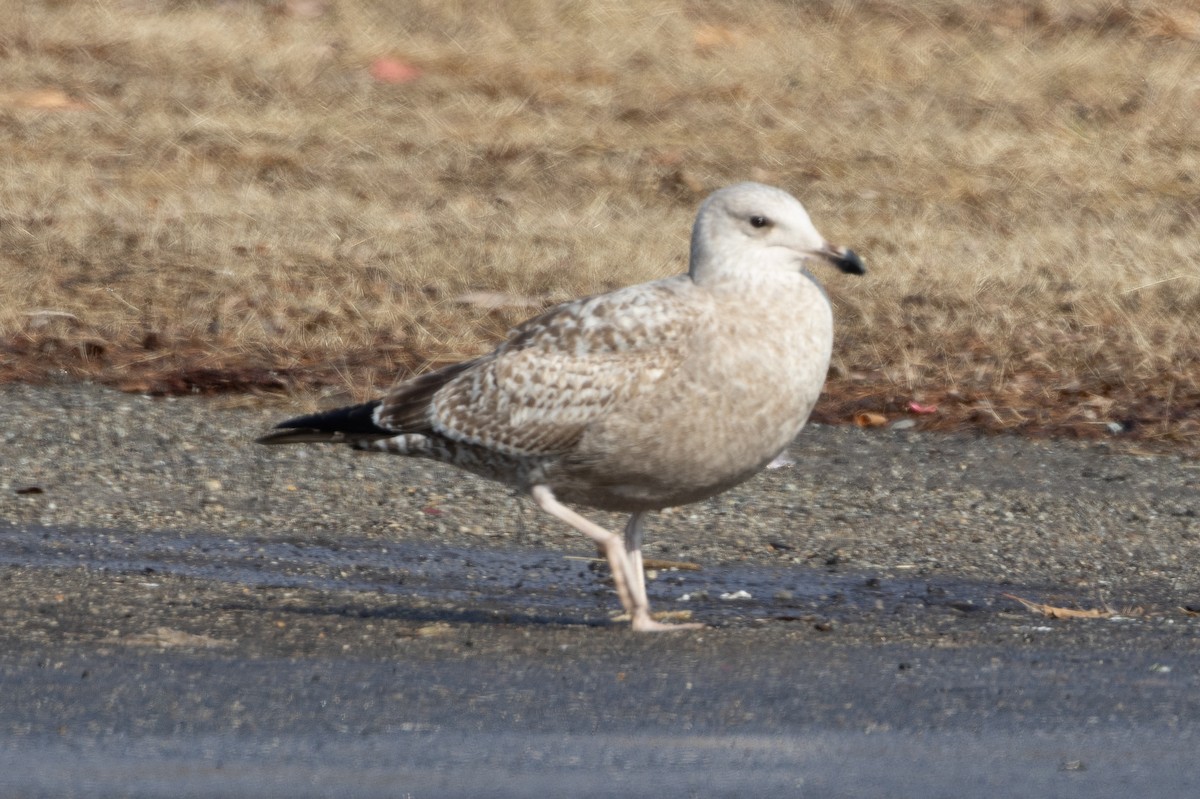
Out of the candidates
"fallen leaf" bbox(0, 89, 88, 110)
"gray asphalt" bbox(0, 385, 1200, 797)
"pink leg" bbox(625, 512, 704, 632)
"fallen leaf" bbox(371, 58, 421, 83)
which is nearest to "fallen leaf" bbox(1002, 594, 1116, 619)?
"gray asphalt" bbox(0, 385, 1200, 797)

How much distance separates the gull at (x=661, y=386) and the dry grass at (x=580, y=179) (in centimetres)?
378

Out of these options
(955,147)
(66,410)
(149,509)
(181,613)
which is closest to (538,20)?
(955,147)

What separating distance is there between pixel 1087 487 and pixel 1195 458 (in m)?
0.87

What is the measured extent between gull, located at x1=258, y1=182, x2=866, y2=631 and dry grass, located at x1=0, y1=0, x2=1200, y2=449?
378cm

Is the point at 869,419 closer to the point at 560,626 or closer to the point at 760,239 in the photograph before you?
the point at 760,239

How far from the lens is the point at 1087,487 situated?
9.39m

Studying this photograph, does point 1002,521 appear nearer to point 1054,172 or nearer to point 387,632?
point 387,632

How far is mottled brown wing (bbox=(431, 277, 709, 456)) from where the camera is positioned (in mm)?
6742

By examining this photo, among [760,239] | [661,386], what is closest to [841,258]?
[760,239]

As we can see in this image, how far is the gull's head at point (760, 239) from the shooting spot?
22.5 feet

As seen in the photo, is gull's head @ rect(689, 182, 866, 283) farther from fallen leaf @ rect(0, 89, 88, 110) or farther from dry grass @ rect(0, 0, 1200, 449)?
fallen leaf @ rect(0, 89, 88, 110)

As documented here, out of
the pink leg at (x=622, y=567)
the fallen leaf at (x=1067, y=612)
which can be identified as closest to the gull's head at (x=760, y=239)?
the pink leg at (x=622, y=567)

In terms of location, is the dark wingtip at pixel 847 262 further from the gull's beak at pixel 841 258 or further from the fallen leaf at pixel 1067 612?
the fallen leaf at pixel 1067 612

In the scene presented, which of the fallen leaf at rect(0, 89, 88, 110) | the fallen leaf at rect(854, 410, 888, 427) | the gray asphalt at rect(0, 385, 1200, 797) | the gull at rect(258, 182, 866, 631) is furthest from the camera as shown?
the fallen leaf at rect(0, 89, 88, 110)
